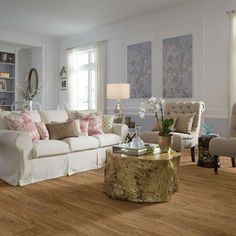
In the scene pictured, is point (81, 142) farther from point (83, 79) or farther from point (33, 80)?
point (33, 80)

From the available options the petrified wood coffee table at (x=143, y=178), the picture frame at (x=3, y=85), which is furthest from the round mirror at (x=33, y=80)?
the petrified wood coffee table at (x=143, y=178)

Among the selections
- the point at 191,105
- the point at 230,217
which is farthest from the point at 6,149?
the point at 191,105

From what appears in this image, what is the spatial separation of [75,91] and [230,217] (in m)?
6.48

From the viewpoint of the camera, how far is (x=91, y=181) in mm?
3650

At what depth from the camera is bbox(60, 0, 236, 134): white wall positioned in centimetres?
532

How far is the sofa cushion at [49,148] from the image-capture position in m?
3.54

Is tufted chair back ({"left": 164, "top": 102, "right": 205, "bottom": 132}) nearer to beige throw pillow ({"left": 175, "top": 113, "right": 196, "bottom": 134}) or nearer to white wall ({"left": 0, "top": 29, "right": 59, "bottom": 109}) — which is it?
beige throw pillow ({"left": 175, "top": 113, "right": 196, "bottom": 134})

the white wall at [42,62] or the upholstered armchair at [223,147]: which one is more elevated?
the white wall at [42,62]

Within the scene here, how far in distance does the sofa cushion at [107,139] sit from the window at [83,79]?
10.6 feet

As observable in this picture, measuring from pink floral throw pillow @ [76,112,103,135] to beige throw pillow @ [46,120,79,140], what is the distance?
1.38 feet

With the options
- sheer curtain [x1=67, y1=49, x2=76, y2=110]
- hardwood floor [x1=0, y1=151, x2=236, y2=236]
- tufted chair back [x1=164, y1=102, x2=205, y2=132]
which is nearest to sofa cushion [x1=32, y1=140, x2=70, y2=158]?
hardwood floor [x1=0, y1=151, x2=236, y2=236]

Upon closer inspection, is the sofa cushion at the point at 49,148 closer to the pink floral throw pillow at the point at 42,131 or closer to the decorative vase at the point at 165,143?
the pink floral throw pillow at the point at 42,131

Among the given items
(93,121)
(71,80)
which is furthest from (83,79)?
(93,121)

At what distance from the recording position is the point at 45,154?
143 inches
